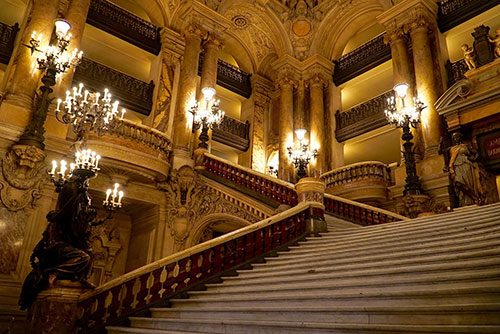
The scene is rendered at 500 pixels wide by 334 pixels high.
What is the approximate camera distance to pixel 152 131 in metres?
9.86

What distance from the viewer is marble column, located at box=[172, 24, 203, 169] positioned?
10675 millimetres

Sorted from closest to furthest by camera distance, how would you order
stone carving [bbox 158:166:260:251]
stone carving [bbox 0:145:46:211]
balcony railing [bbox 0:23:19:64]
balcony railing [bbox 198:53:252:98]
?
stone carving [bbox 0:145:46:211] < stone carving [bbox 158:166:260:251] < balcony railing [bbox 0:23:19:64] < balcony railing [bbox 198:53:252:98]

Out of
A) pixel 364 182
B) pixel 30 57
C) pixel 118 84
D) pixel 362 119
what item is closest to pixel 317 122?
pixel 362 119

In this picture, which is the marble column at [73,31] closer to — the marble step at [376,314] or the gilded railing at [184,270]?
the gilded railing at [184,270]

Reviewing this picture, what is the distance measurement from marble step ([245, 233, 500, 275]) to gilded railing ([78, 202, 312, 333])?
1.48 ft

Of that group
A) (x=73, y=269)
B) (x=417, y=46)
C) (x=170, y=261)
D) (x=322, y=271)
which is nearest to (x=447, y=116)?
(x=417, y=46)

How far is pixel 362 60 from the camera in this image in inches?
587

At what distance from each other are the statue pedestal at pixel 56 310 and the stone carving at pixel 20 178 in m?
3.60

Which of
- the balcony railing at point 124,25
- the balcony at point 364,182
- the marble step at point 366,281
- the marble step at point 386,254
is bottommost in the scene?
the marble step at point 366,281

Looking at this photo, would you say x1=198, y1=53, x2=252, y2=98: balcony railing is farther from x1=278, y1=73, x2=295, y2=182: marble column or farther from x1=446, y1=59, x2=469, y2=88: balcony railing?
x1=446, y1=59, x2=469, y2=88: balcony railing

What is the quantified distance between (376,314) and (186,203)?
7799 millimetres

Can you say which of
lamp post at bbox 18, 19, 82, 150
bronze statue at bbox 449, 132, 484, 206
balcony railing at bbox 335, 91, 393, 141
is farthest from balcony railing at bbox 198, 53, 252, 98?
bronze statue at bbox 449, 132, 484, 206

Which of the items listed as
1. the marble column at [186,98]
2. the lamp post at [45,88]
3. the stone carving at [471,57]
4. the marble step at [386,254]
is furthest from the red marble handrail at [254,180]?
the stone carving at [471,57]

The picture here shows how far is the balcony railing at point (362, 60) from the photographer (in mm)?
14273
